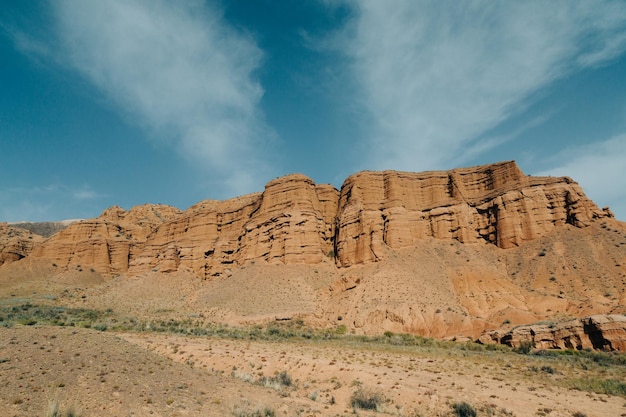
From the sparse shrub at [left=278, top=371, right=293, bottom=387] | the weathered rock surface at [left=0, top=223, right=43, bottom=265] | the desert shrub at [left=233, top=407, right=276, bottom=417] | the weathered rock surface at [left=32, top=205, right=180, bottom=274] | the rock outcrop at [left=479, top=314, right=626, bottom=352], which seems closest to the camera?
the desert shrub at [left=233, top=407, right=276, bottom=417]

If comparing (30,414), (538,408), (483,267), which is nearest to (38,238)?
(483,267)

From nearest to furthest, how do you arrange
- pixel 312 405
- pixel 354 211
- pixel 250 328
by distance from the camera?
pixel 312 405 → pixel 250 328 → pixel 354 211

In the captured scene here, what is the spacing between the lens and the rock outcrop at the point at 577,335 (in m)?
26.9

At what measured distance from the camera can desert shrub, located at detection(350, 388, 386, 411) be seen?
1509cm

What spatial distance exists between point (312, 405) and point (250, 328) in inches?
1114

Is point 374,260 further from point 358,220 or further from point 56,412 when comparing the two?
point 56,412

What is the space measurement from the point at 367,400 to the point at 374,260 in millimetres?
39450

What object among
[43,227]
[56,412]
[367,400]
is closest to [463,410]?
[367,400]

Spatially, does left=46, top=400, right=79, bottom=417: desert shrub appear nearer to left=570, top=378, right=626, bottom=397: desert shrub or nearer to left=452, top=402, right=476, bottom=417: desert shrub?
left=452, top=402, right=476, bottom=417: desert shrub

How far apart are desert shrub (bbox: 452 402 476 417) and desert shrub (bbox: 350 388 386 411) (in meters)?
2.66

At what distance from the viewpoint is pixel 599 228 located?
4991 centimetres

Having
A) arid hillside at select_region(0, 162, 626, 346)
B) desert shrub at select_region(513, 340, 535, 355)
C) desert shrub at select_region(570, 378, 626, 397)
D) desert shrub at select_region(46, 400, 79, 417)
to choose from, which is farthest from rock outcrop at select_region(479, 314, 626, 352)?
desert shrub at select_region(46, 400, 79, 417)

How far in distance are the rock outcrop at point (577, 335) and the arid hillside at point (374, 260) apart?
7.34 m

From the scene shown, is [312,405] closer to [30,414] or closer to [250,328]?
[30,414]
